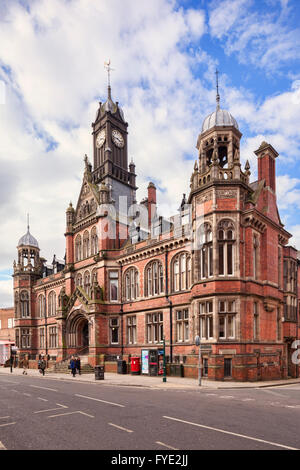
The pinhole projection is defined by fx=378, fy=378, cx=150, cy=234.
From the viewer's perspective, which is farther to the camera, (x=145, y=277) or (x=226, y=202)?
(x=145, y=277)

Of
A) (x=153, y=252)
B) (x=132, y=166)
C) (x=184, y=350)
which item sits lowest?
(x=184, y=350)

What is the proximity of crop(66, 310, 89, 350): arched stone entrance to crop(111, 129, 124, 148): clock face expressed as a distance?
22.2 metres

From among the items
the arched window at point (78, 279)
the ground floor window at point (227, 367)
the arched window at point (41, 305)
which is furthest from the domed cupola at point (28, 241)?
the ground floor window at point (227, 367)

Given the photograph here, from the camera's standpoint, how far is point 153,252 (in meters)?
33.6

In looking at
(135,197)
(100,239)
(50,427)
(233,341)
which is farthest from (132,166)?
(50,427)

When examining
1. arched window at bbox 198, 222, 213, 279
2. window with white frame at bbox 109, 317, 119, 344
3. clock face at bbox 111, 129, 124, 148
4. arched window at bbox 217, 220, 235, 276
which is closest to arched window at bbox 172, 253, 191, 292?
arched window at bbox 198, 222, 213, 279

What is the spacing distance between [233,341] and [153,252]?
1207 centimetres

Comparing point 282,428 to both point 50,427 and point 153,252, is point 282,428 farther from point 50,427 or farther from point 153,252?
point 153,252

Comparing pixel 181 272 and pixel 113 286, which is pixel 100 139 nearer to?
pixel 113 286

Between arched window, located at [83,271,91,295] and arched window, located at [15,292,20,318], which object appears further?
arched window, located at [15,292,20,318]

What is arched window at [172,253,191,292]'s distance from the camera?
30094mm

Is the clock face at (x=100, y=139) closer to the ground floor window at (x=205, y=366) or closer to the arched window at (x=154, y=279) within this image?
the arched window at (x=154, y=279)

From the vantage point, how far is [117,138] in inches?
1932

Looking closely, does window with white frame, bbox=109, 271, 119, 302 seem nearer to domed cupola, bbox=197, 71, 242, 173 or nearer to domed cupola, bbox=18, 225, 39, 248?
domed cupola, bbox=197, 71, 242, 173
